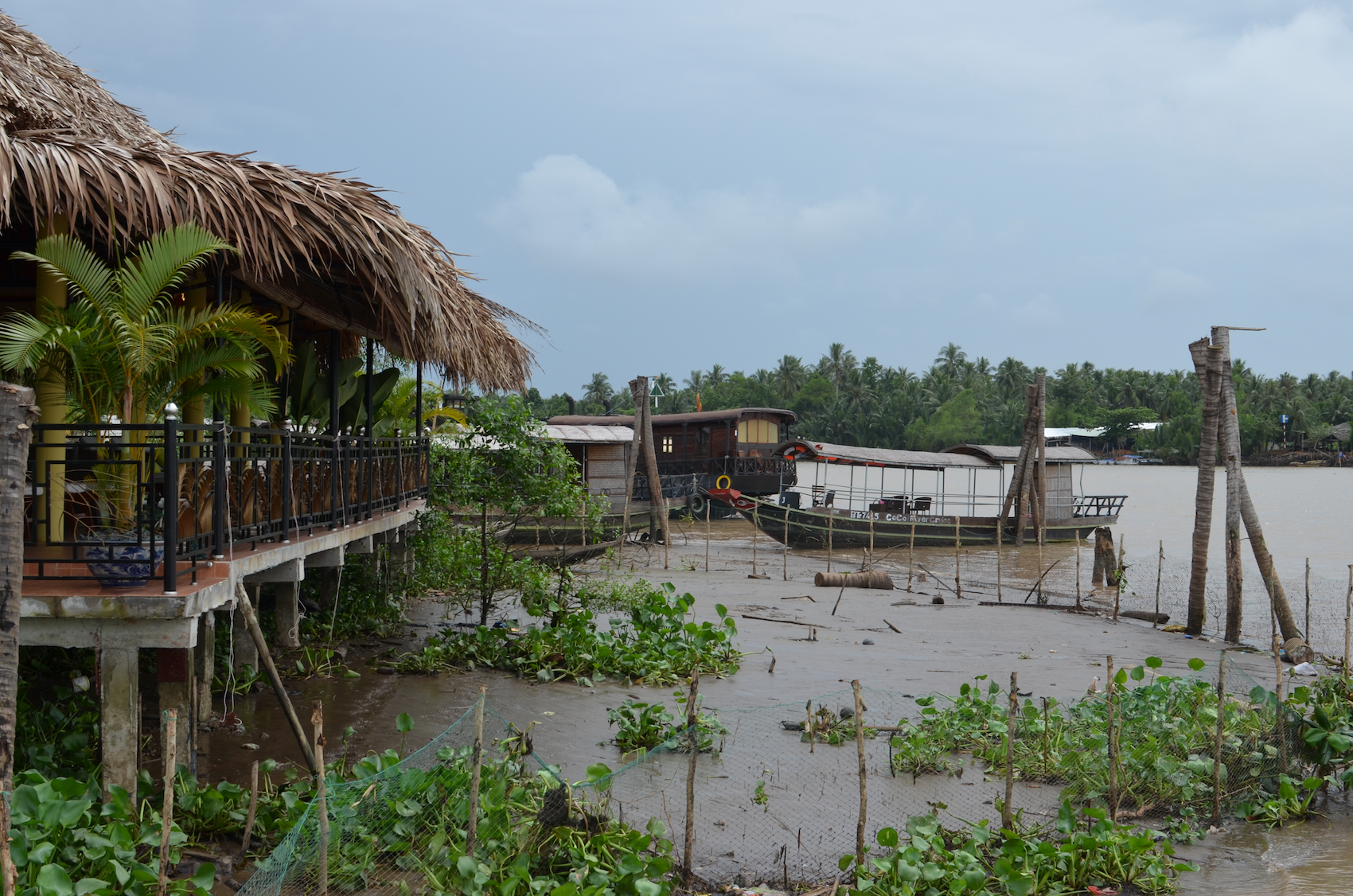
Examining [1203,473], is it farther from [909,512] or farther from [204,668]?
[909,512]

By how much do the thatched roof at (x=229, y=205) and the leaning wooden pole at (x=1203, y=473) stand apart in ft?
31.7

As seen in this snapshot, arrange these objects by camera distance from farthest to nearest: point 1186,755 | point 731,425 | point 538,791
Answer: point 731,425
point 1186,755
point 538,791

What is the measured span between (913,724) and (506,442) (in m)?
5.15

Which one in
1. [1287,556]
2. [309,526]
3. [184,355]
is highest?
[184,355]

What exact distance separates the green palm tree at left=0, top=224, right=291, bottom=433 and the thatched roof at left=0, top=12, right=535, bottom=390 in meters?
0.25

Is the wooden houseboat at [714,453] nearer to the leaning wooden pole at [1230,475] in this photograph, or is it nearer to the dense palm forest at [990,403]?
the leaning wooden pole at [1230,475]

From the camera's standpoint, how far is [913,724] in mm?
8656

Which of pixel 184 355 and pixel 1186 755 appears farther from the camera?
pixel 1186 755

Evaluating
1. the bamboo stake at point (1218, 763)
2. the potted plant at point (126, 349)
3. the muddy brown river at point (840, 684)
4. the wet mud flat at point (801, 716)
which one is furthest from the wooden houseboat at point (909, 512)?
the potted plant at point (126, 349)

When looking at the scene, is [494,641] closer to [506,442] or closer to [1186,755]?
[506,442]

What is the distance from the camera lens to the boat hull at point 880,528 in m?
26.3

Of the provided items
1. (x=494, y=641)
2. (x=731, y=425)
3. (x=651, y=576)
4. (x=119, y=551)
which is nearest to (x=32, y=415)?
(x=119, y=551)

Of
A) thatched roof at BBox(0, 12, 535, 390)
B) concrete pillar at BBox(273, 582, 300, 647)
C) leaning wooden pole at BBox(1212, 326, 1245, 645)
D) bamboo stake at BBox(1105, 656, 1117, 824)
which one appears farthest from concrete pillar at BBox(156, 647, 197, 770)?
leaning wooden pole at BBox(1212, 326, 1245, 645)

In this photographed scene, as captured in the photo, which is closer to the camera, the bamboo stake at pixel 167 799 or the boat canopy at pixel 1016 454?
the bamboo stake at pixel 167 799
